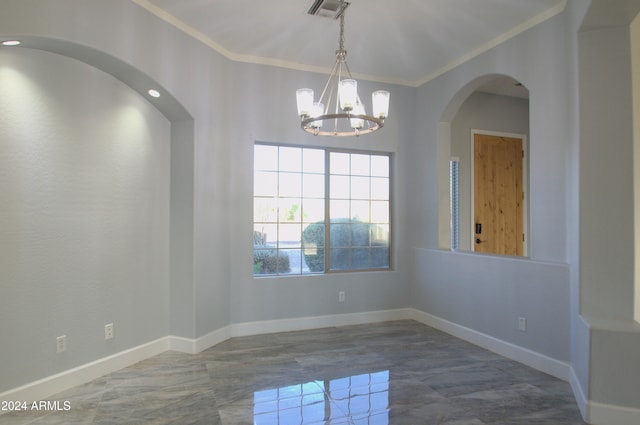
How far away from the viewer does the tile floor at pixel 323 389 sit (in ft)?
8.52

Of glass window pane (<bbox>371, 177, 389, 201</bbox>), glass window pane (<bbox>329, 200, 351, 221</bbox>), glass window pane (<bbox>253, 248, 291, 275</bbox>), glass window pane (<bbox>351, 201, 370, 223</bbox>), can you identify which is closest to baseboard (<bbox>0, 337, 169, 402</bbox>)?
glass window pane (<bbox>253, 248, 291, 275</bbox>)

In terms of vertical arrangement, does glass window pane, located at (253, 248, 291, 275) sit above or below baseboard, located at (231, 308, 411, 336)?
above

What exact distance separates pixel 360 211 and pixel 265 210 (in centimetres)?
123

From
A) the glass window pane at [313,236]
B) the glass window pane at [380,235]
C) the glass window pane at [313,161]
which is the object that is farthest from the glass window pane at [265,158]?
the glass window pane at [380,235]

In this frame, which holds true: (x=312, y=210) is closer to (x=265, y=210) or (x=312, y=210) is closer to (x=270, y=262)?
(x=265, y=210)

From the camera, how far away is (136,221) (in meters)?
3.64

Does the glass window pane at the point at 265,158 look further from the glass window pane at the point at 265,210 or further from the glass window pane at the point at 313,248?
the glass window pane at the point at 313,248

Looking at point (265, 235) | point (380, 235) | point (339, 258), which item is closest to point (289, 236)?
point (265, 235)

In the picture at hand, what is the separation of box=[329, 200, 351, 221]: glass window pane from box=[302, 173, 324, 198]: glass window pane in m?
0.19

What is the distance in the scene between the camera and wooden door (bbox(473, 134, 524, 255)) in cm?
561

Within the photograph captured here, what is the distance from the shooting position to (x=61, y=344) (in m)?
2.98

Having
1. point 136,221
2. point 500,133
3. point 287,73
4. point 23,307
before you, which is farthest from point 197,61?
point 500,133

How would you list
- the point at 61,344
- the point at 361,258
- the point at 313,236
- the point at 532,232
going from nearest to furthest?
1. the point at 61,344
2. the point at 532,232
3. the point at 313,236
4. the point at 361,258

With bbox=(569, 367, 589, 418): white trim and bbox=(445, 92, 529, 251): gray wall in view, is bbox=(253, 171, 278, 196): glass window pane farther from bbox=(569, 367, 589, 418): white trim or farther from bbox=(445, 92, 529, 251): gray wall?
bbox=(569, 367, 589, 418): white trim
